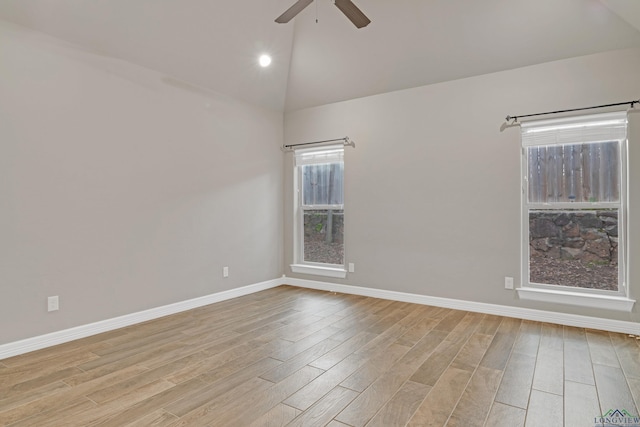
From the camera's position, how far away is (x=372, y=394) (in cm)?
224

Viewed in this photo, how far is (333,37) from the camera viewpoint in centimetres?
418

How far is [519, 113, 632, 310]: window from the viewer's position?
3.44 meters

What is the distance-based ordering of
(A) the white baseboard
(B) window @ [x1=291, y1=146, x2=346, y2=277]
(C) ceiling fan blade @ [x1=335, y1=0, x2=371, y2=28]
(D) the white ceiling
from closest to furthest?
(C) ceiling fan blade @ [x1=335, y1=0, x2=371, y2=28] → (A) the white baseboard → (D) the white ceiling → (B) window @ [x1=291, y1=146, x2=346, y2=277]

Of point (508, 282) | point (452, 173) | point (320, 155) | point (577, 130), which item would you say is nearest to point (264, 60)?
point (320, 155)

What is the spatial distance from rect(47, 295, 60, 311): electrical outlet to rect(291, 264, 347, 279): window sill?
2.92 metres

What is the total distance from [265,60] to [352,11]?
194 centimetres

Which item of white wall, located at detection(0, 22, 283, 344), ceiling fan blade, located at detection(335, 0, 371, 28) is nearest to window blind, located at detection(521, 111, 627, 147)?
ceiling fan blade, located at detection(335, 0, 371, 28)

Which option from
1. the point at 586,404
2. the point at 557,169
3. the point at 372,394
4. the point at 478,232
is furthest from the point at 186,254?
the point at 557,169

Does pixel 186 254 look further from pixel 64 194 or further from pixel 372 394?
pixel 372 394

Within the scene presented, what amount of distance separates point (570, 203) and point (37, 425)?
14.8 feet

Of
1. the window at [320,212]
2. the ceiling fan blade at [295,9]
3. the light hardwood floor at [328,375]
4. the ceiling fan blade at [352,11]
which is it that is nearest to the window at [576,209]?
the light hardwood floor at [328,375]

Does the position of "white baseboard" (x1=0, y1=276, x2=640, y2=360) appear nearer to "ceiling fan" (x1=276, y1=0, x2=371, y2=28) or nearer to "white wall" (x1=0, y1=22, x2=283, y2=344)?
"white wall" (x1=0, y1=22, x2=283, y2=344)

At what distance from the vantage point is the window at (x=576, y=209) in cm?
344

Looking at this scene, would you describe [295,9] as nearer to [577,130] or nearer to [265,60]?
[265,60]
